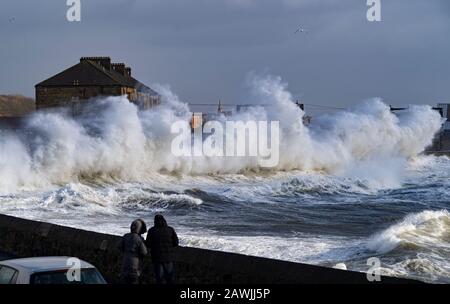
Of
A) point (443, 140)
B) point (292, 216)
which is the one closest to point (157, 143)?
point (292, 216)

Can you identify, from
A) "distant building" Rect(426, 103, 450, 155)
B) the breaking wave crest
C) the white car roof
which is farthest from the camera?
"distant building" Rect(426, 103, 450, 155)

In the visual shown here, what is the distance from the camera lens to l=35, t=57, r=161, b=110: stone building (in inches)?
2771

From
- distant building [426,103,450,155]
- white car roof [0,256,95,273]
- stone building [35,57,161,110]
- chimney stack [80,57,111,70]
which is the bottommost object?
white car roof [0,256,95,273]

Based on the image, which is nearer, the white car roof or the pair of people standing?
the white car roof

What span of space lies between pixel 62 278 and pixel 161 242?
2.26 meters

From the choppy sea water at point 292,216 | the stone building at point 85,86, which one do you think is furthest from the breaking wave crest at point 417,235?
the stone building at point 85,86

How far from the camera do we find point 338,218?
1007 inches

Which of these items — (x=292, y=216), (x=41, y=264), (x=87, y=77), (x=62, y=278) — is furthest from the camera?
(x=87, y=77)

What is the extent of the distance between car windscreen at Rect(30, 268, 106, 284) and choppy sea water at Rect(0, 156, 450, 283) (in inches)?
297

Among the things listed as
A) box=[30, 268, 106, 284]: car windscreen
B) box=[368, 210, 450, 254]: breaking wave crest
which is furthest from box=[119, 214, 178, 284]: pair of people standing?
box=[368, 210, 450, 254]: breaking wave crest

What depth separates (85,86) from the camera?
70750mm

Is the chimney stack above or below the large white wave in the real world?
above

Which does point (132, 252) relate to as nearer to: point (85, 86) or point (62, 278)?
point (62, 278)

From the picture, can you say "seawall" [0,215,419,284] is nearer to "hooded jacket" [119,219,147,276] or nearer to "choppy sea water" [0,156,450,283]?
"hooded jacket" [119,219,147,276]
